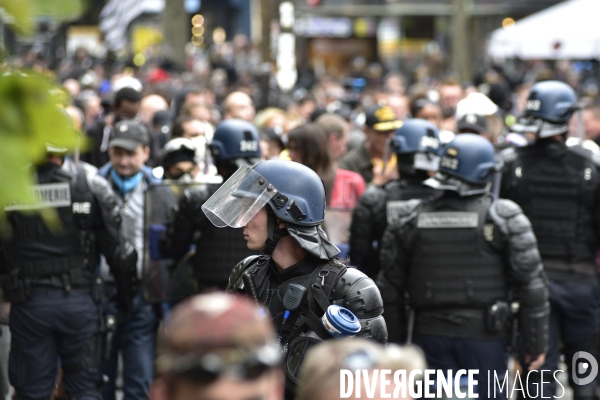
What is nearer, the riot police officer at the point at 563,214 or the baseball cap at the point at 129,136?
the riot police officer at the point at 563,214

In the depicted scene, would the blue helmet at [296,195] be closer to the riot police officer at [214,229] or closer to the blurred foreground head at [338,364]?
the blurred foreground head at [338,364]

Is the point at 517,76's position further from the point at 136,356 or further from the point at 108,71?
the point at 136,356

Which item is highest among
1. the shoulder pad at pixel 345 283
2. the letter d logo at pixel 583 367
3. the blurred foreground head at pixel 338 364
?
the blurred foreground head at pixel 338 364

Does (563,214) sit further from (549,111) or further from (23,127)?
(23,127)

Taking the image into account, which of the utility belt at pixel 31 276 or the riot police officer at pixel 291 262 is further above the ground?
the riot police officer at pixel 291 262

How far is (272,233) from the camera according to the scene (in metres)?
3.83

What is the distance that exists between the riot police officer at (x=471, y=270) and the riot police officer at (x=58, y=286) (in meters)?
1.85

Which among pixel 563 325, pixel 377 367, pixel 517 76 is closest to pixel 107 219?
pixel 563 325

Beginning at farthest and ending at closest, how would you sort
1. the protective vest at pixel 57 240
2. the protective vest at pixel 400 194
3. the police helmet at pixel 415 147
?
the police helmet at pixel 415 147
the protective vest at pixel 400 194
the protective vest at pixel 57 240

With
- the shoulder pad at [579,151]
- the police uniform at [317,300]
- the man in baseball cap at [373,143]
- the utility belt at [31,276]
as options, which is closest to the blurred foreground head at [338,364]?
the police uniform at [317,300]

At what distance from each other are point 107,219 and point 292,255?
217 centimetres

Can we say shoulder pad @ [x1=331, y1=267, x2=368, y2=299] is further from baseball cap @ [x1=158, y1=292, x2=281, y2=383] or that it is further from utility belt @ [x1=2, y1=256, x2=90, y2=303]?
utility belt @ [x1=2, y1=256, x2=90, y2=303]

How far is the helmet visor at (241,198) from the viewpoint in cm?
383

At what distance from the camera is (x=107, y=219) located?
568 centimetres
